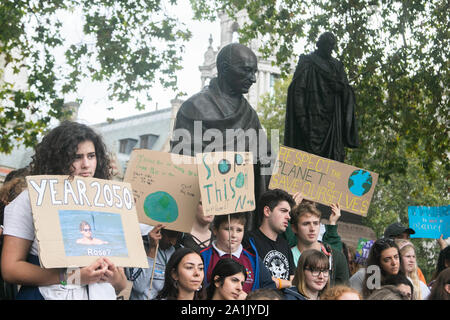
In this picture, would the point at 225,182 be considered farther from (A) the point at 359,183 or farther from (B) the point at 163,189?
(A) the point at 359,183

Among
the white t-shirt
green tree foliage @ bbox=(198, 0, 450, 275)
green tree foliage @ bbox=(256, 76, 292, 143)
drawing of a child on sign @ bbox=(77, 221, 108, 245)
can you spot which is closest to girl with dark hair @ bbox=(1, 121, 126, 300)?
the white t-shirt

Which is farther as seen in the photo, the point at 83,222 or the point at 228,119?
the point at 228,119

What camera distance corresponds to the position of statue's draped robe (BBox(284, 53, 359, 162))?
26.7 ft

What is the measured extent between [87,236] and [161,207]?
58.6 inches

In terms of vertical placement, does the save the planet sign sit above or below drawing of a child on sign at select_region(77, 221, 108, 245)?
above

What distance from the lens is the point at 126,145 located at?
57.1 meters

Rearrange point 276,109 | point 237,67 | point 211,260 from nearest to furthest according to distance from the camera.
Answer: point 211,260
point 237,67
point 276,109

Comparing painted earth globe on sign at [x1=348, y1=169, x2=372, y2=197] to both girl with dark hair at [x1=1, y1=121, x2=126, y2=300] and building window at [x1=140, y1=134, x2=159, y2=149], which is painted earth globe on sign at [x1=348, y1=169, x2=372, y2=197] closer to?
girl with dark hair at [x1=1, y1=121, x2=126, y2=300]

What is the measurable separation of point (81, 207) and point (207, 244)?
195 centimetres

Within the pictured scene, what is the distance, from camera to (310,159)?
6656 millimetres

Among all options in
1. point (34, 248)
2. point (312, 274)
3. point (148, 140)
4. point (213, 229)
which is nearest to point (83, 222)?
point (34, 248)

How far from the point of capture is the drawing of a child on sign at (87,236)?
11.2ft

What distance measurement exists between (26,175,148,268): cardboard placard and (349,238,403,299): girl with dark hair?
2.38m
